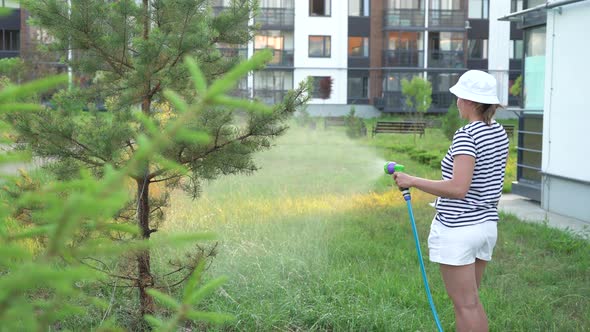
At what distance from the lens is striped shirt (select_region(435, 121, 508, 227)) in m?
3.95

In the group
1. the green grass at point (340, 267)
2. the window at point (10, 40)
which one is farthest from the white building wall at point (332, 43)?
the green grass at point (340, 267)

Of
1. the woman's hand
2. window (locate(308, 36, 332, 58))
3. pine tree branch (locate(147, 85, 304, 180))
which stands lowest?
the woman's hand

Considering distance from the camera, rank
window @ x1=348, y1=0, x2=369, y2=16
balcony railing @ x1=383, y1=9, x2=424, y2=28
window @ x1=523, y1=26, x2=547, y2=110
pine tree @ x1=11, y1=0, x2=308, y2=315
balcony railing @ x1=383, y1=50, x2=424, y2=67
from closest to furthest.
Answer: pine tree @ x1=11, y1=0, x2=308, y2=315 < window @ x1=523, y1=26, x2=547, y2=110 < balcony railing @ x1=383, y1=50, x2=424, y2=67 < balcony railing @ x1=383, y1=9, x2=424, y2=28 < window @ x1=348, y1=0, x2=369, y2=16

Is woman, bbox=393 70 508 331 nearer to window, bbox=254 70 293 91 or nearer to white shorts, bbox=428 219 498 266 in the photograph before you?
white shorts, bbox=428 219 498 266

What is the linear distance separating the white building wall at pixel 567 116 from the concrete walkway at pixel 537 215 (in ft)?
0.63

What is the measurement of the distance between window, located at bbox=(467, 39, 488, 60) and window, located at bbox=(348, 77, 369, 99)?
7200 millimetres

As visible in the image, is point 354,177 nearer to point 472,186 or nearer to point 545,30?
point 545,30

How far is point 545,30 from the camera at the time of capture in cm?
1190

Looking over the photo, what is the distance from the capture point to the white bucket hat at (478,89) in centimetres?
Result: 402

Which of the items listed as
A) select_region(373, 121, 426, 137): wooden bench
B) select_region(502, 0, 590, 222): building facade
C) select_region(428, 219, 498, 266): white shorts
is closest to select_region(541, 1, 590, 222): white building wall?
select_region(502, 0, 590, 222): building facade

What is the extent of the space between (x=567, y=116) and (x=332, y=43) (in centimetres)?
3753

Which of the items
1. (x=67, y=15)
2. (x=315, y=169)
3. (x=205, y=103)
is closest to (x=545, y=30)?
(x=315, y=169)

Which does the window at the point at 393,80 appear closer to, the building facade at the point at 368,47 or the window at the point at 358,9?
the building facade at the point at 368,47

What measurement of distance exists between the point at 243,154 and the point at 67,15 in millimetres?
1396
